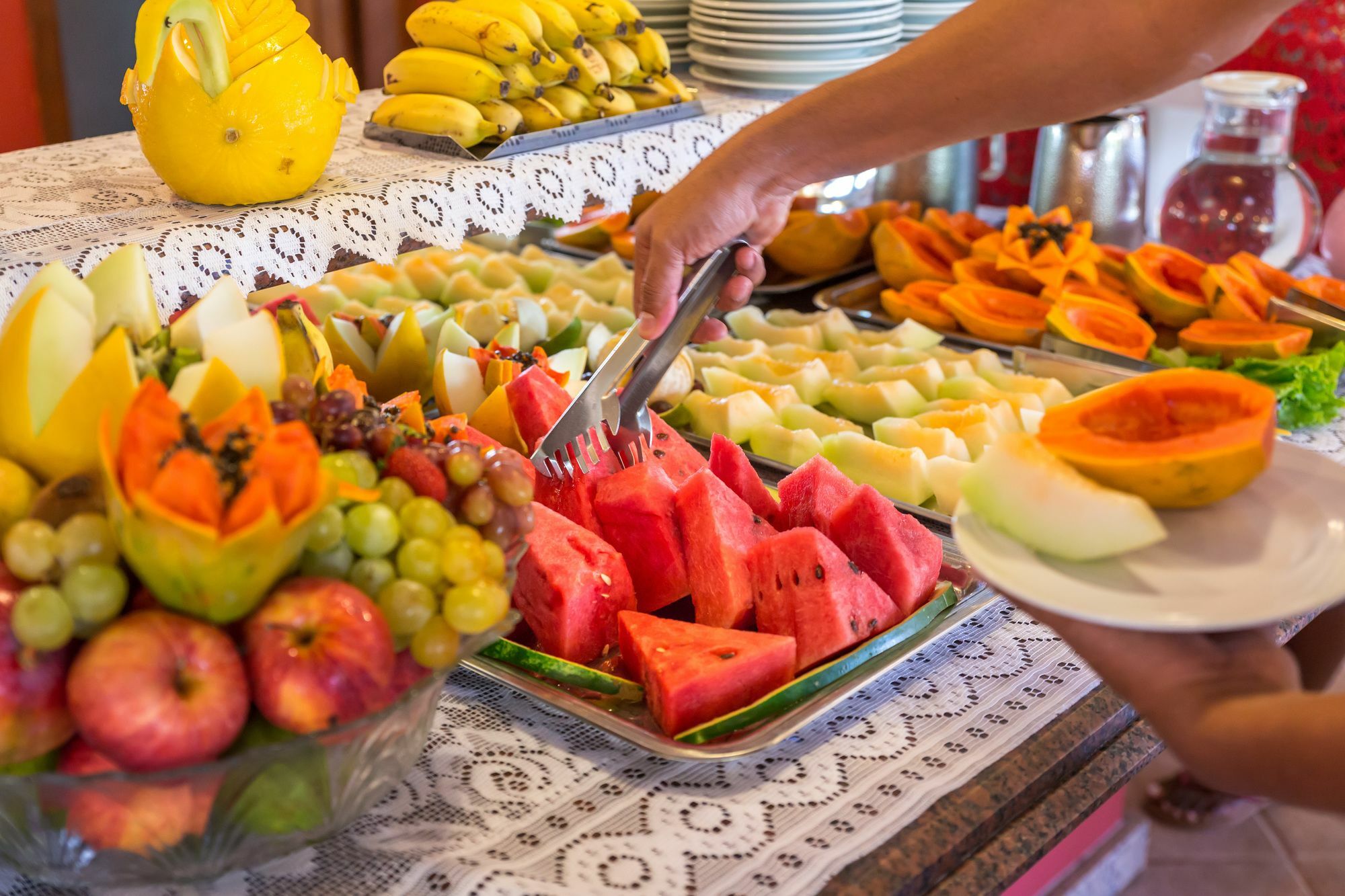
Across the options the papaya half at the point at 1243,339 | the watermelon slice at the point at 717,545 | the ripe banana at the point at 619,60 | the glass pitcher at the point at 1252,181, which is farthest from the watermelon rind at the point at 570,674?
the glass pitcher at the point at 1252,181

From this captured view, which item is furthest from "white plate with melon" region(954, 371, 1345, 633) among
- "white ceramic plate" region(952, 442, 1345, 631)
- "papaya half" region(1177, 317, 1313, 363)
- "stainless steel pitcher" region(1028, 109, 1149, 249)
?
"stainless steel pitcher" region(1028, 109, 1149, 249)

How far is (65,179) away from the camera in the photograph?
135cm

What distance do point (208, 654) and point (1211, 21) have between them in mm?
Answer: 981

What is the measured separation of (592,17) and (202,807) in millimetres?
1277

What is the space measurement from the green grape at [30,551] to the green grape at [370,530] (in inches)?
6.9

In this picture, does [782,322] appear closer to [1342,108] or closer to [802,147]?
[802,147]

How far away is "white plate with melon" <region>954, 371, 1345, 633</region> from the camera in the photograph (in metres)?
0.69

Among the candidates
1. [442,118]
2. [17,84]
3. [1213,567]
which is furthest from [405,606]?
[17,84]

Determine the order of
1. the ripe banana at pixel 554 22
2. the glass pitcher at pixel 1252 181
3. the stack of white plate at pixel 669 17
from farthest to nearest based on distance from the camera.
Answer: the glass pitcher at pixel 1252 181 → the stack of white plate at pixel 669 17 → the ripe banana at pixel 554 22

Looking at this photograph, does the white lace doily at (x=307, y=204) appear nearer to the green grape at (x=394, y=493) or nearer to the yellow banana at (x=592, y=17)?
the yellow banana at (x=592, y=17)

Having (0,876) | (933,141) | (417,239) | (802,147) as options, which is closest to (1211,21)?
(933,141)

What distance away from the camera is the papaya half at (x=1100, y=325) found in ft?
6.07

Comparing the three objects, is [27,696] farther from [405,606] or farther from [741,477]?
[741,477]

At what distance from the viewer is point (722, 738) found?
959 millimetres
